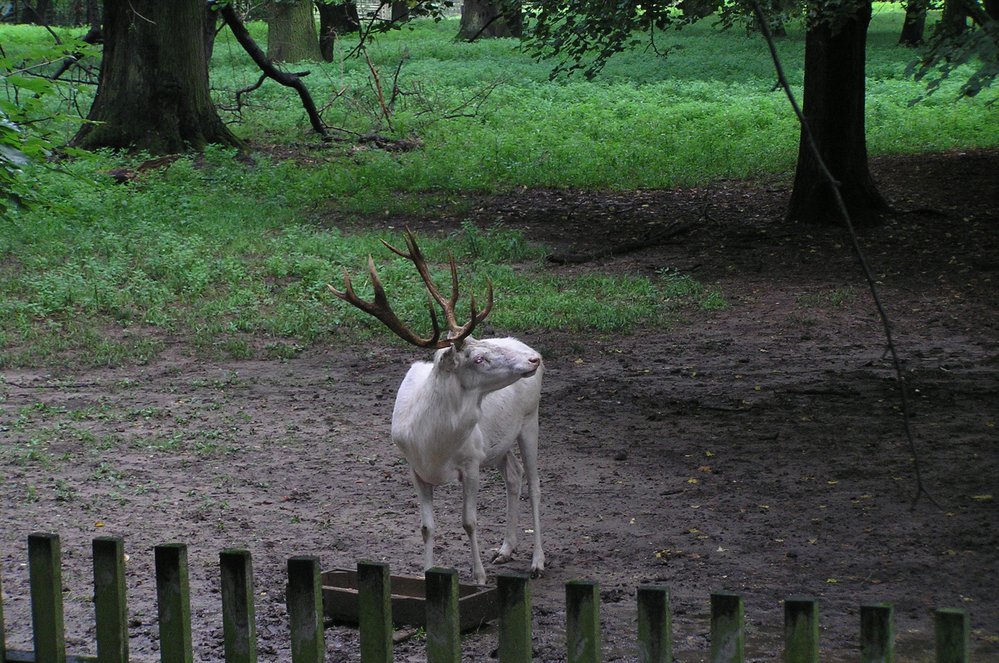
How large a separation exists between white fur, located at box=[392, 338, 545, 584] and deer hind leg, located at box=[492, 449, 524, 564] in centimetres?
8

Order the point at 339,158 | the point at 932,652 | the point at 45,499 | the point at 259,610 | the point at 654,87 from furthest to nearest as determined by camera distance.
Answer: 1. the point at 654,87
2. the point at 339,158
3. the point at 45,499
4. the point at 259,610
5. the point at 932,652

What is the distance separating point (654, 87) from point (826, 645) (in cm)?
2271

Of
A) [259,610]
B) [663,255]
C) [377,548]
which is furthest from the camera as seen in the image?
[663,255]

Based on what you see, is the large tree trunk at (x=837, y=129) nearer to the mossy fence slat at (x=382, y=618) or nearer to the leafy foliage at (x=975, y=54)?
the leafy foliage at (x=975, y=54)

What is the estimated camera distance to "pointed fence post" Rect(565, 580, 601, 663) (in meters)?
2.63

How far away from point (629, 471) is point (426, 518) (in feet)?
6.79

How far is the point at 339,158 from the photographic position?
64.4ft

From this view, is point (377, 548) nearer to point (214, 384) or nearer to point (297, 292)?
point (214, 384)

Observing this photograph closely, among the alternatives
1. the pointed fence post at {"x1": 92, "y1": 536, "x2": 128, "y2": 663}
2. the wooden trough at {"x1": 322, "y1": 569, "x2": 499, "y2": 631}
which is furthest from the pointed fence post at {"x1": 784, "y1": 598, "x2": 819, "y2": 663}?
the wooden trough at {"x1": 322, "y1": 569, "x2": 499, "y2": 631}

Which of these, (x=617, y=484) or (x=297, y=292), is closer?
(x=617, y=484)

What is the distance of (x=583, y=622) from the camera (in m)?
2.64

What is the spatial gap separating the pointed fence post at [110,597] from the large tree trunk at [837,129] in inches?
515

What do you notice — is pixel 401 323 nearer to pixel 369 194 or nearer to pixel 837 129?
pixel 837 129

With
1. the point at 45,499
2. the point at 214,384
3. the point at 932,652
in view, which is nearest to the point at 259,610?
the point at 45,499
